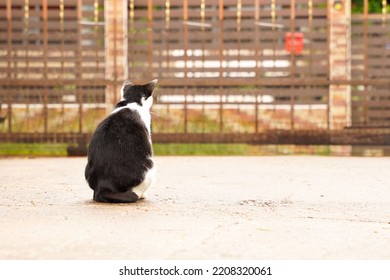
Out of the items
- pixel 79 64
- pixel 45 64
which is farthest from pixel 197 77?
pixel 45 64

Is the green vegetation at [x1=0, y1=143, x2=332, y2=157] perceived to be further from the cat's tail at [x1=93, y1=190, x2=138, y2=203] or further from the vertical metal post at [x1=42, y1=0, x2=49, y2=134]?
the cat's tail at [x1=93, y1=190, x2=138, y2=203]

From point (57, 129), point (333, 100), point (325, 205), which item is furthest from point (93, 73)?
point (325, 205)

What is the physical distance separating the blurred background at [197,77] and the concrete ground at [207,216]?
2.64 m

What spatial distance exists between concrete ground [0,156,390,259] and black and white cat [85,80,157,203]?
12 cm

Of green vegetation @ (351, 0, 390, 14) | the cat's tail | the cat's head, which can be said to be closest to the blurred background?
green vegetation @ (351, 0, 390, 14)

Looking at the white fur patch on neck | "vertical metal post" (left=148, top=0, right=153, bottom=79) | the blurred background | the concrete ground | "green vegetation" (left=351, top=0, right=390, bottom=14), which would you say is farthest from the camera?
"green vegetation" (left=351, top=0, right=390, bottom=14)

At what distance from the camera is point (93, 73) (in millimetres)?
11828

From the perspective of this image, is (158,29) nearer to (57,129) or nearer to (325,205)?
(57,129)

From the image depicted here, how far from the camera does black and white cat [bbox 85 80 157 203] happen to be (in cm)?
570

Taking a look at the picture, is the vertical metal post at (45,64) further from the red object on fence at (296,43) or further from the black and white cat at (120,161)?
the black and white cat at (120,161)

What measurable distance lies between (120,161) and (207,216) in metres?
0.75

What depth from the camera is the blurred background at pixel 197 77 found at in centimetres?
1136

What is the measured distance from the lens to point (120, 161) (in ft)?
18.7

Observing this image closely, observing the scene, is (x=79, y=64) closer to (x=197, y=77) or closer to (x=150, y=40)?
(x=150, y=40)
